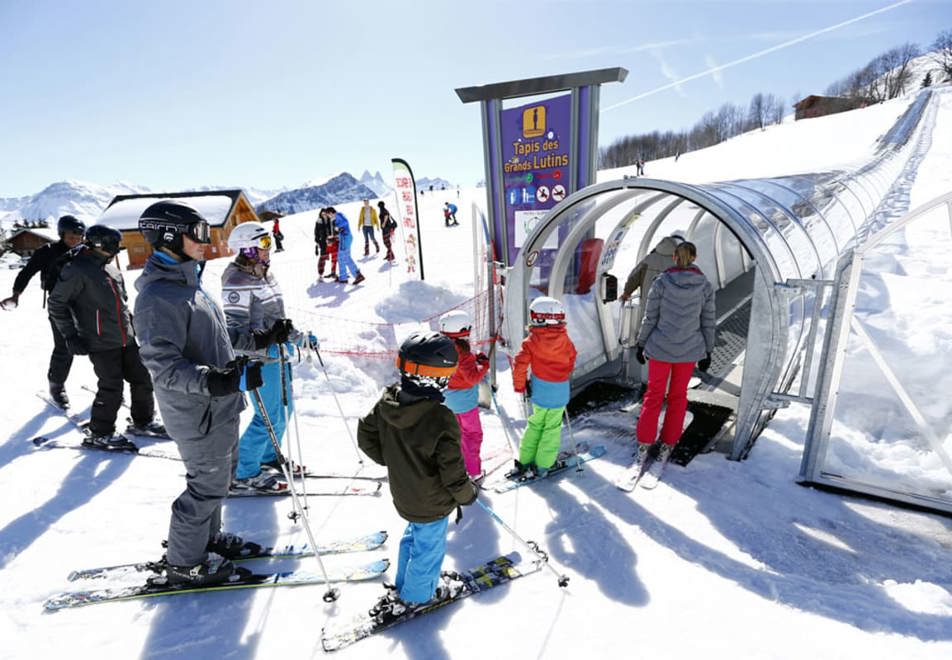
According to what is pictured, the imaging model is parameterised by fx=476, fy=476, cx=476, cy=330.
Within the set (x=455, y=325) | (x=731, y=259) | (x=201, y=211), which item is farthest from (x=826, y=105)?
(x=455, y=325)

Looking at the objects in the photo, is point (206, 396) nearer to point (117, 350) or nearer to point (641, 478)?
point (117, 350)

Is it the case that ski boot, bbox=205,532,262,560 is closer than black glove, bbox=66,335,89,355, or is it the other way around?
ski boot, bbox=205,532,262,560

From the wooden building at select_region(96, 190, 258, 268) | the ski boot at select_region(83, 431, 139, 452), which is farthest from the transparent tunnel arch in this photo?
the wooden building at select_region(96, 190, 258, 268)

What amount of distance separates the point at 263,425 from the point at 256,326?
3.13 feet

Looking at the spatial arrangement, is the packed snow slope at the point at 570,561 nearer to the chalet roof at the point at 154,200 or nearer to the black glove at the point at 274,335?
the black glove at the point at 274,335

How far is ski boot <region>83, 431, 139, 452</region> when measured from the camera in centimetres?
501

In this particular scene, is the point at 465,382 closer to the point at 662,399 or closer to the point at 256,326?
the point at 256,326

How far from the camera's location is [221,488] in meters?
3.16

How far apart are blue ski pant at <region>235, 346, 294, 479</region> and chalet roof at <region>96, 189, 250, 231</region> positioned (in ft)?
62.4

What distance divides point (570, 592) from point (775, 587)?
134 centimetres

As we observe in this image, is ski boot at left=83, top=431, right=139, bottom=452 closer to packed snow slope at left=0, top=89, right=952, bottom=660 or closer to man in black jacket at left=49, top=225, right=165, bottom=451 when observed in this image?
man in black jacket at left=49, top=225, right=165, bottom=451

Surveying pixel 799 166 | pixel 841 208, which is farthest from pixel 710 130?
pixel 841 208

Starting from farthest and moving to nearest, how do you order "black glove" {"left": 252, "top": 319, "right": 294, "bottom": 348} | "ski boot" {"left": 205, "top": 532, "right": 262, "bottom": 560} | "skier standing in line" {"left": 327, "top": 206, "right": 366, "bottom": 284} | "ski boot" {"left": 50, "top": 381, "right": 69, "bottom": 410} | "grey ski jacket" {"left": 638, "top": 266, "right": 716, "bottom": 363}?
"skier standing in line" {"left": 327, "top": 206, "right": 366, "bottom": 284}, "ski boot" {"left": 50, "top": 381, "right": 69, "bottom": 410}, "grey ski jacket" {"left": 638, "top": 266, "right": 716, "bottom": 363}, "black glove" {"left": 252, "top": 319, "right": 294, "bottom": 348}, "ski boot" {"left": 205, "top": 532, "right": 262, "bottom": 560}

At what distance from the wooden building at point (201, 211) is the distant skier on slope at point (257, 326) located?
17.4 meters
